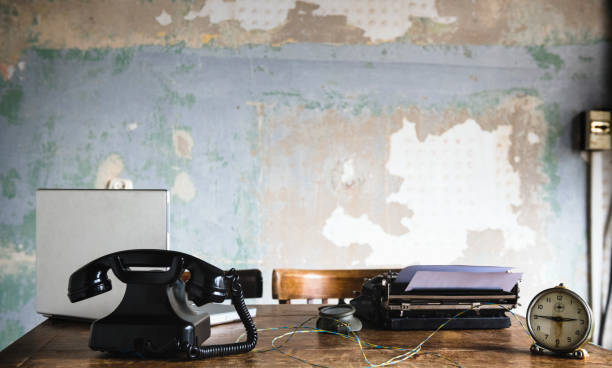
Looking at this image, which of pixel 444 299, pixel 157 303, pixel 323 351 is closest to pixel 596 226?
pixel 444 299

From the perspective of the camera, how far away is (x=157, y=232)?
1277mm

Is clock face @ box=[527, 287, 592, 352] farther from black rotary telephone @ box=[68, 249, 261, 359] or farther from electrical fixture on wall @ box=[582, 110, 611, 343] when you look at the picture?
electrical fixture on wall @ box=[582, 110, 611, 343]

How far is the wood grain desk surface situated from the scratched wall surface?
5.26ft

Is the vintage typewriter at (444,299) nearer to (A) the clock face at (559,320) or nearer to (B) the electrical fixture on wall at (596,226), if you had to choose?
(A) the clock face at (559,320)

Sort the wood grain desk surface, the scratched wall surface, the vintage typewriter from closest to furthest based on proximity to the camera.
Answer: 1. the wood grain desk surface
2. the vintage typewriter
3. the scratched wall surface

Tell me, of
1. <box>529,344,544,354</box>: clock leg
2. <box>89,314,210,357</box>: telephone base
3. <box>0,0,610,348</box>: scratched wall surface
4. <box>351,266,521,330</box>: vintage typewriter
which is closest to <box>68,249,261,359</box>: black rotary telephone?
<box>89,314,210,357</box>: telephone base

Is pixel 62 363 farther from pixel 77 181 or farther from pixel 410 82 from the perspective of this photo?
pixel 410 82

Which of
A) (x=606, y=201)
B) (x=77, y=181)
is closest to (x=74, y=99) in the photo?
(x=77, y=181)

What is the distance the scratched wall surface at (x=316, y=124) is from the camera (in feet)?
9.12

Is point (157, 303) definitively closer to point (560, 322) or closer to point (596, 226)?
point (560, 322)

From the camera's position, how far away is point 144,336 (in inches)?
40.6

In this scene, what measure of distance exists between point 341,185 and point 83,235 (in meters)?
1.83

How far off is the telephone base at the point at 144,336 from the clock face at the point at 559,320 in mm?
773

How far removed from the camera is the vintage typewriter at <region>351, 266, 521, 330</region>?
4.12 ft
